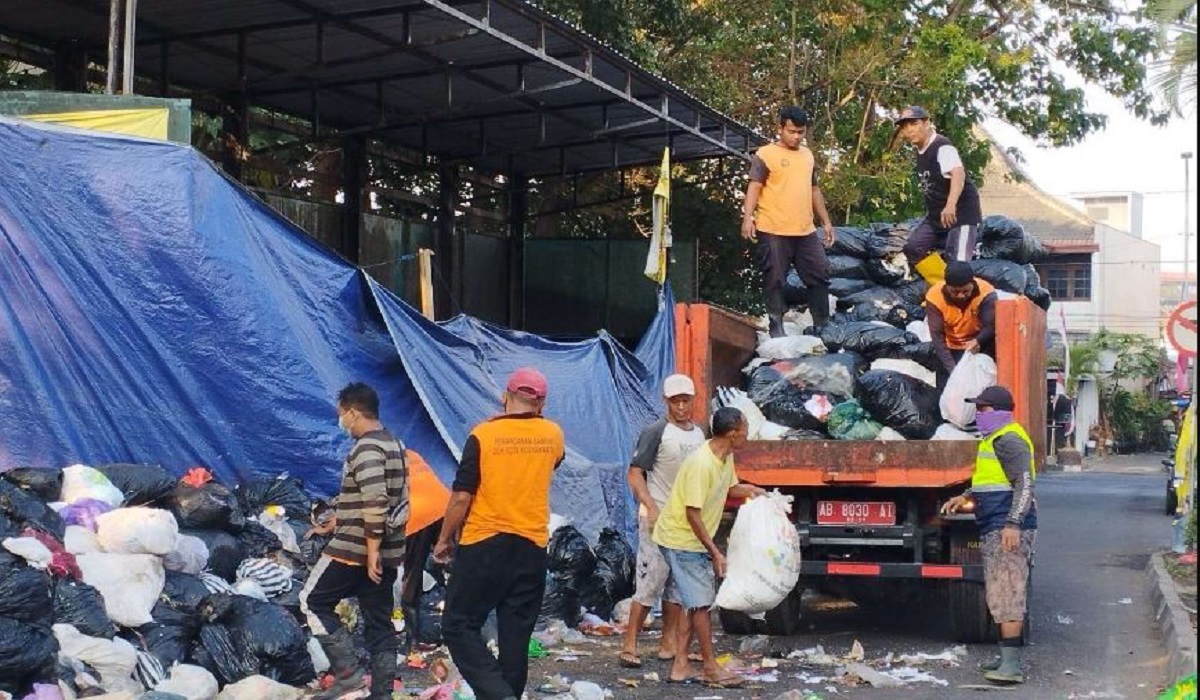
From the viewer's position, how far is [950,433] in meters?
8.89

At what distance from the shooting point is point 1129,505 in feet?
70.8

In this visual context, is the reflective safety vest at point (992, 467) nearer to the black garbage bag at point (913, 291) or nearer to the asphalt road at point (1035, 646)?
the asphalt road at point (1035, 646)

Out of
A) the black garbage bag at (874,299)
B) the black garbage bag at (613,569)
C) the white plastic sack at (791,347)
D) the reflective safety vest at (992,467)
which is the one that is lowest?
the black garbage bag at (613,569)

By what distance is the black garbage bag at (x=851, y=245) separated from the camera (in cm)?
1123

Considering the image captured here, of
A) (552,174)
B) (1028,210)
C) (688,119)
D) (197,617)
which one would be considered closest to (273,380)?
(197,617)

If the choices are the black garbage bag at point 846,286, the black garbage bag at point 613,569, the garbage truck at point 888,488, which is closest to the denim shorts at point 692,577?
the garbage truck at point 888,488

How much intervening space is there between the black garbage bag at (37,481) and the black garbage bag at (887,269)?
6.01m

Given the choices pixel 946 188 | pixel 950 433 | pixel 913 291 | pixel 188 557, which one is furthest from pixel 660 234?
pixel 188 557

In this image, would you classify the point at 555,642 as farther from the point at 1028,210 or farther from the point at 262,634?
the point at 1028,210

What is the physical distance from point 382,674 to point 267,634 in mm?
781

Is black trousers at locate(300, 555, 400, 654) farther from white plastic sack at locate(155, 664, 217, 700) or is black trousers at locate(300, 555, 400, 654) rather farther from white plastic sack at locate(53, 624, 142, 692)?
white plastic sack at locate(53, 624, 142, 692)

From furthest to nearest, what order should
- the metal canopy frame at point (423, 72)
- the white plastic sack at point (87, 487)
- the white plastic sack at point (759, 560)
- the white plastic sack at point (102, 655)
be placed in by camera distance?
the metal canopy frame at point (423, 72) → the white plastic sack at point (759, 560) → the white plastic sack at point (87, 487) → the white plastic sack at point (102, 655)

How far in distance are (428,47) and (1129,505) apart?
13.4 m

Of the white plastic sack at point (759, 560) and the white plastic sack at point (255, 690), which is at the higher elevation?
the white plastic sack at point (759, 560)
